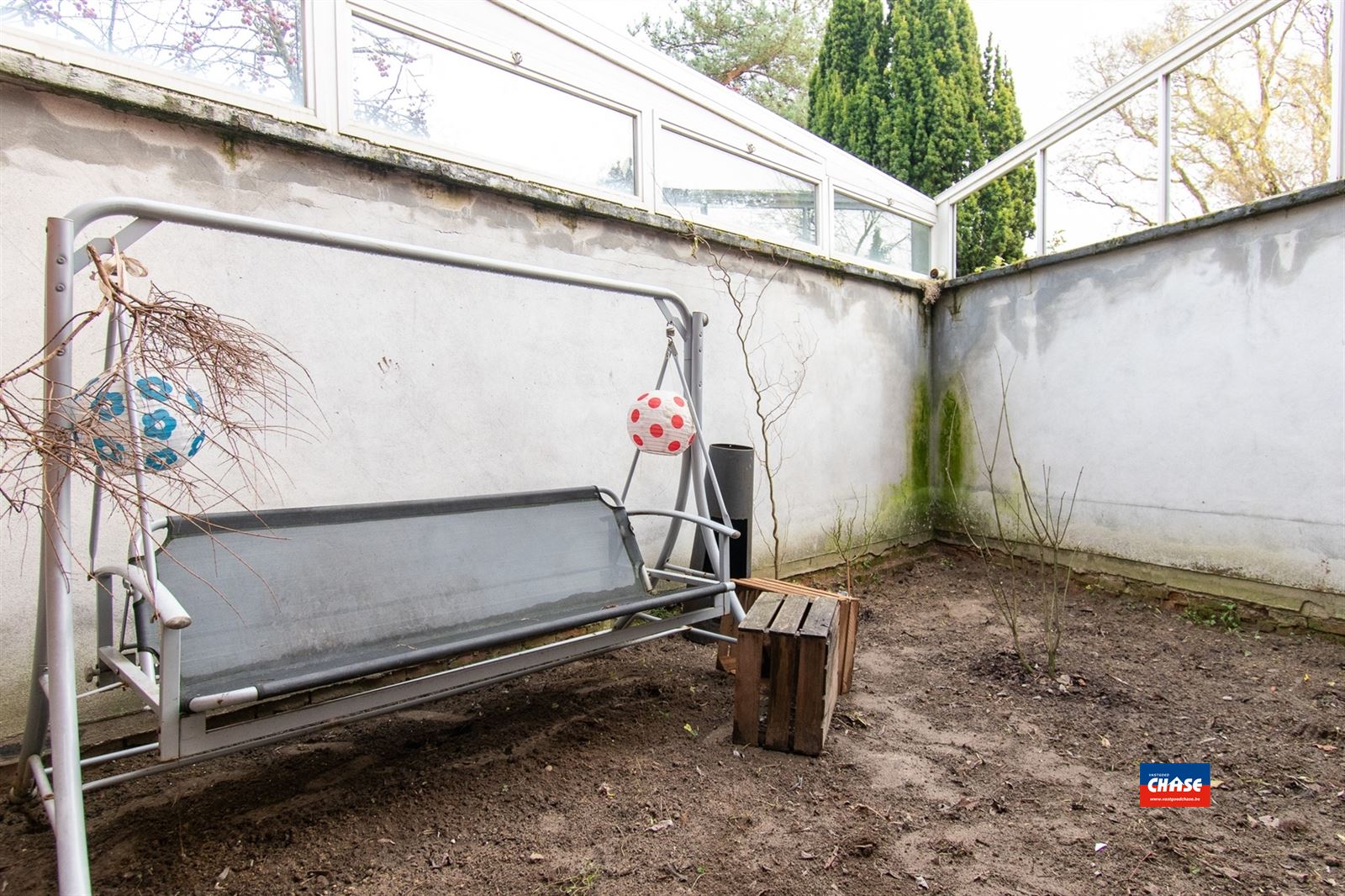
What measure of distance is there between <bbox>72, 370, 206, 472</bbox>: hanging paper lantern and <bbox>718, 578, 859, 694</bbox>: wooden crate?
1956 millimetres

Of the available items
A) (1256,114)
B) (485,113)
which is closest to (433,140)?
(485,113)

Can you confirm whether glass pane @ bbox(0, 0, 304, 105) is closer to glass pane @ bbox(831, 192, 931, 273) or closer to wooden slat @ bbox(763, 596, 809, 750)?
wooden slat @ bbox(763, 596, 809, 750)

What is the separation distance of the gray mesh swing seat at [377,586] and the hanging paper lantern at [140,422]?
21 centimetres

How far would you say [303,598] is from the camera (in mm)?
2051

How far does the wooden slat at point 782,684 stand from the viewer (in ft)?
7.73

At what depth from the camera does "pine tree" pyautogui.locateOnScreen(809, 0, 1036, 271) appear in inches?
354

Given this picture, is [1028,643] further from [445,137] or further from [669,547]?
[445,137]

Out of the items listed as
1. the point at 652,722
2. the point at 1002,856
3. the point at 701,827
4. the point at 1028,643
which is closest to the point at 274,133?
the point at 652,722

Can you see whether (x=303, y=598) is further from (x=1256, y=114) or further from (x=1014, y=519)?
(x=1256, y=114)

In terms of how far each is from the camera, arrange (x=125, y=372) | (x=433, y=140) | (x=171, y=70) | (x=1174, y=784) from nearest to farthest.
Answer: (x=125, y=372) → (x=1174, y=784) → (x=171, y=70) → (x=433, y=140)

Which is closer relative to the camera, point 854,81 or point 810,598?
point 810,598

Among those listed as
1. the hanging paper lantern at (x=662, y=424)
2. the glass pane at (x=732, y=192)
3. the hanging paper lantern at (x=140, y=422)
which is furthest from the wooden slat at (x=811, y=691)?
the glass pane at (x=732, y=192)

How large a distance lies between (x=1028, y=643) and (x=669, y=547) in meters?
2.09

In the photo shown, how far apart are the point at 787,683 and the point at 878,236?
450cm
